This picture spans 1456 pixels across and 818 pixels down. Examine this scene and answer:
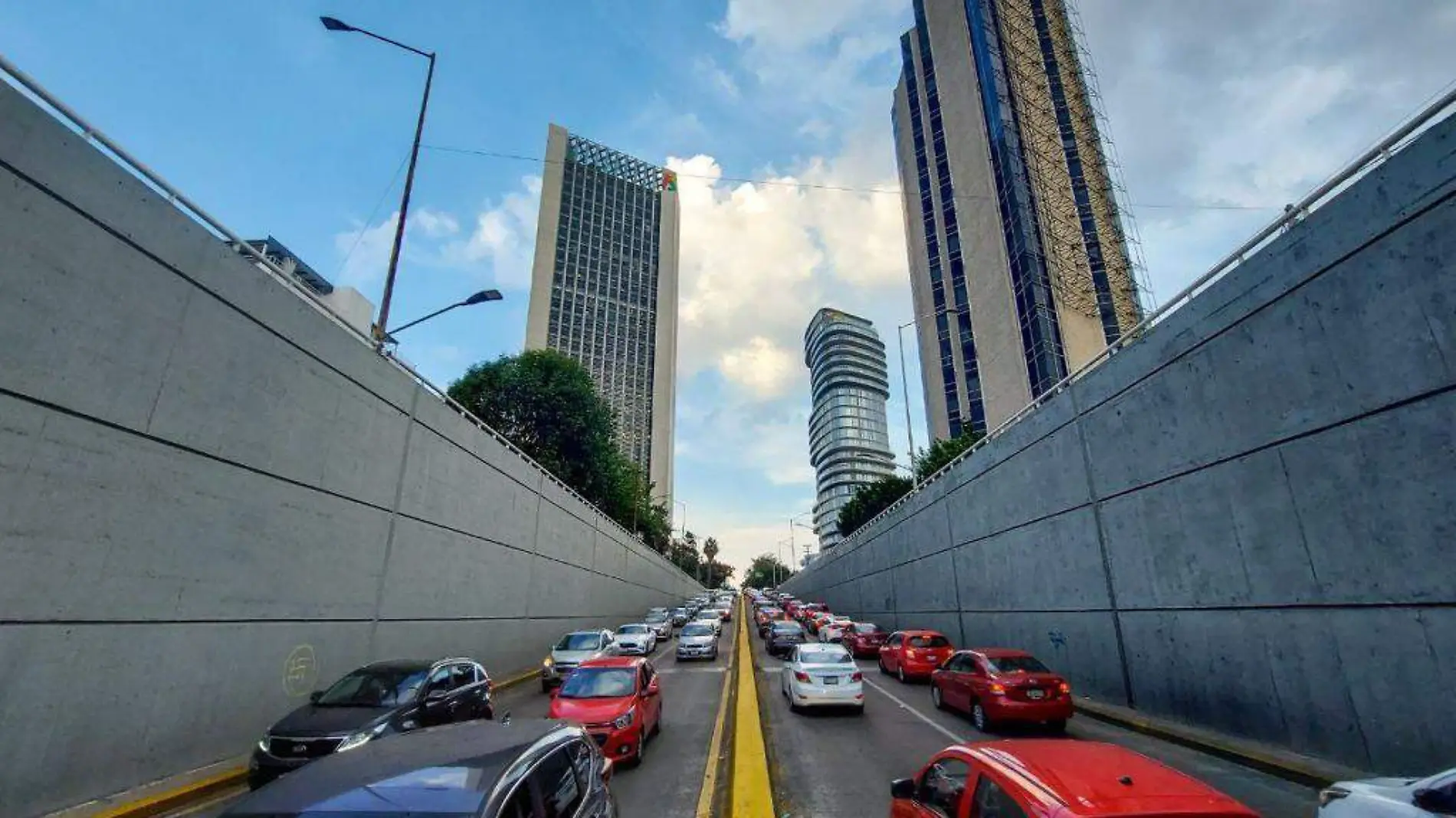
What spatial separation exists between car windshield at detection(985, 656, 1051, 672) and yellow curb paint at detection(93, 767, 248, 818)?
12.4m

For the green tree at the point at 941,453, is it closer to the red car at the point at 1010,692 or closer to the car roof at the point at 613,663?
the red car at the point at 1010,692

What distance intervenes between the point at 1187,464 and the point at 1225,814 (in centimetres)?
1052

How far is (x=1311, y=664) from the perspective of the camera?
902 cm

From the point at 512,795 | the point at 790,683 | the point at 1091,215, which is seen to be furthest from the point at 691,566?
the point at 512,795

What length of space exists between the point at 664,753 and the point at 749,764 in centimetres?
213

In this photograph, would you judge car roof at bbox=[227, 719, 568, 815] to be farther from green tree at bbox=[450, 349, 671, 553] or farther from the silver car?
green tree at bbox=[450, 349, 671, 553]

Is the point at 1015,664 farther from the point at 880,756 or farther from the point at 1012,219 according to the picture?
the point at 1012,219

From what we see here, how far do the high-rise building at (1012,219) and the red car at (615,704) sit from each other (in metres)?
50.5

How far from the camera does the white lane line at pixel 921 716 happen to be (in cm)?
1103

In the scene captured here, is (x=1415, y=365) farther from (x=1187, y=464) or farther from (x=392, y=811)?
(x=392, y=811)

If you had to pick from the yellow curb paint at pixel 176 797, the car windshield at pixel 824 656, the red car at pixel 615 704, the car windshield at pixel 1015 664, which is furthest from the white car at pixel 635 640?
the yellow curb paint at pixel 176 797

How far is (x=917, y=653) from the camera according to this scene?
61.8 ft

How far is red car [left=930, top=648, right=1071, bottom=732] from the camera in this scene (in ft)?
36.8

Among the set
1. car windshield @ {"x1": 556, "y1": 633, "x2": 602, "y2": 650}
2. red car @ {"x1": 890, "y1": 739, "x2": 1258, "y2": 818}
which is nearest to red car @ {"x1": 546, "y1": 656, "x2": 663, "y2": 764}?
red car @ {"x1": 890, "y1": 739, "x2": 1258, "y2": 818}
